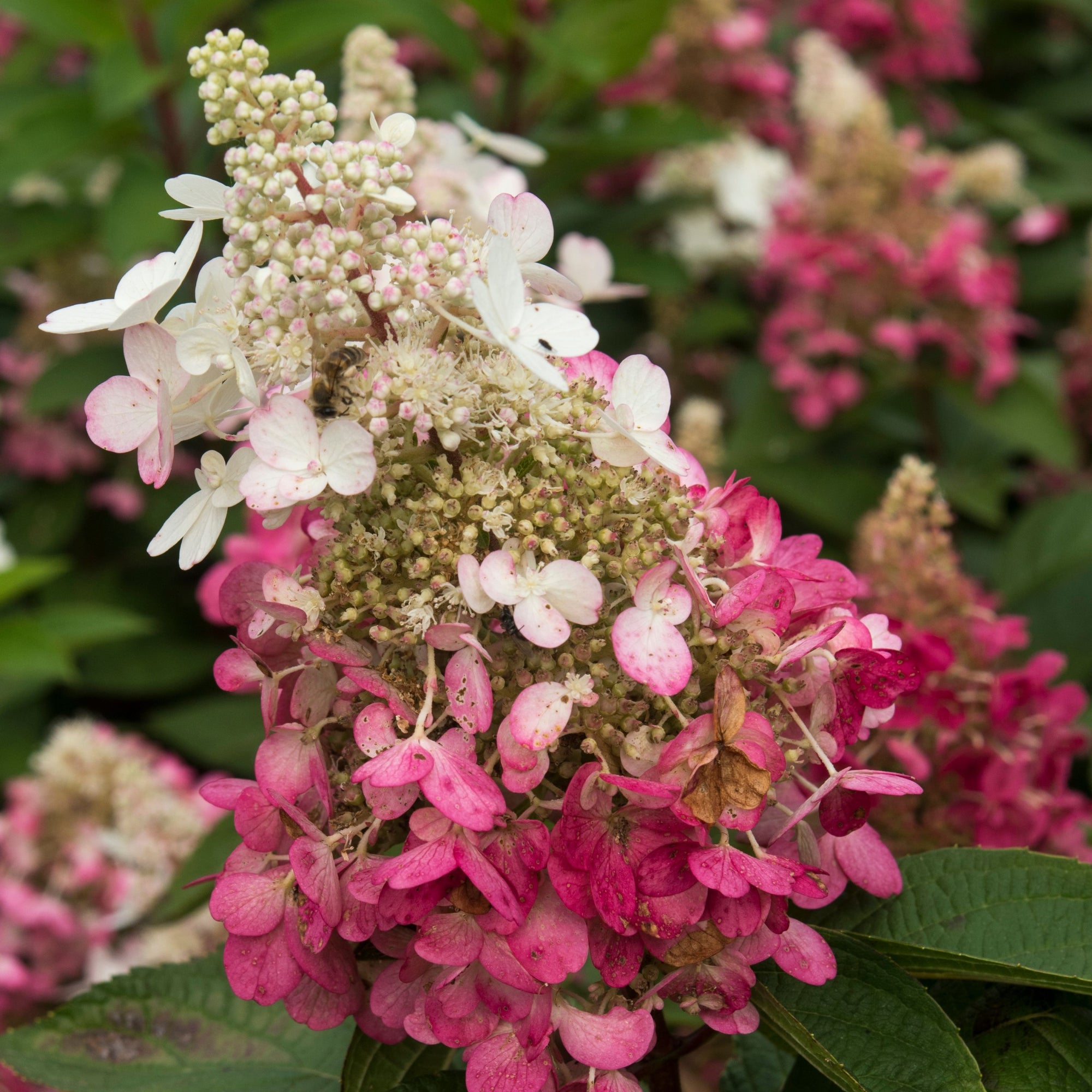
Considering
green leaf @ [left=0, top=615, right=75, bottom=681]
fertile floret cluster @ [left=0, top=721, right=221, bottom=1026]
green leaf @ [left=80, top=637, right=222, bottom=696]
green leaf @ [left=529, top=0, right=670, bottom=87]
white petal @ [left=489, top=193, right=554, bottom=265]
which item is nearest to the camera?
white petal @ [left=489, top=193, right=554, bottom=265]

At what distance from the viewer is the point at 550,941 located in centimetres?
68

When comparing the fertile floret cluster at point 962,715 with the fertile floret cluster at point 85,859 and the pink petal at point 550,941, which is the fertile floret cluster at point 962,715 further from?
the fertile floret cluster at point 85,859

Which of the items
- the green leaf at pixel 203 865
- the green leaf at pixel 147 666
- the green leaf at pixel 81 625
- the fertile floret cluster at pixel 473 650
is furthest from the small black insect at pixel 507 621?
the green leaf at pixel 147 666

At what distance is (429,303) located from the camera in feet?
2.28

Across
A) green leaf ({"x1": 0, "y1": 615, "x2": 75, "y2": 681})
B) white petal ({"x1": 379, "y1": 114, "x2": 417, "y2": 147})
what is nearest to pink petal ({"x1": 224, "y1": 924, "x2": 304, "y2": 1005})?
white petal ({"x1": 379, "y1": 114, "x2": 417, "y2": 147})

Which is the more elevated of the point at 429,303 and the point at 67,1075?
the point at 429,303

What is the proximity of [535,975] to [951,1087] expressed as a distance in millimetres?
275

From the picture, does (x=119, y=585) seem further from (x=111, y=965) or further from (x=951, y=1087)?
(x=951, y=1087)

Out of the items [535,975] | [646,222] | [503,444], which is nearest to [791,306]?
[646,222]

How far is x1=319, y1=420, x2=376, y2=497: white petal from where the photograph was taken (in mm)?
658

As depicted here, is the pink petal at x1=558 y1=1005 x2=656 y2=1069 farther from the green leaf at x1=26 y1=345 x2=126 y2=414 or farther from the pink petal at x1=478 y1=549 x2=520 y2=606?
the green leaf at x1=26 y1=345 x2=126 y2=414

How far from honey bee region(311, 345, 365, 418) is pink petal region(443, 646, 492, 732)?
18cm

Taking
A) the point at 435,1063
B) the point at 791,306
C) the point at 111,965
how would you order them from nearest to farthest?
the point at 435,1063 → the point at 111,965 → the point at 791,306

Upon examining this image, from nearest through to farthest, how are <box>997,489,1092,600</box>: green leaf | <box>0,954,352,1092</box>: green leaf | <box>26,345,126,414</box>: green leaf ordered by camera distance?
<box>0,954,352,1092</box>: green leaf
<box>997,489,1092,600</box>: green leaf
<box>26,345,126,414</box>: green leaf
